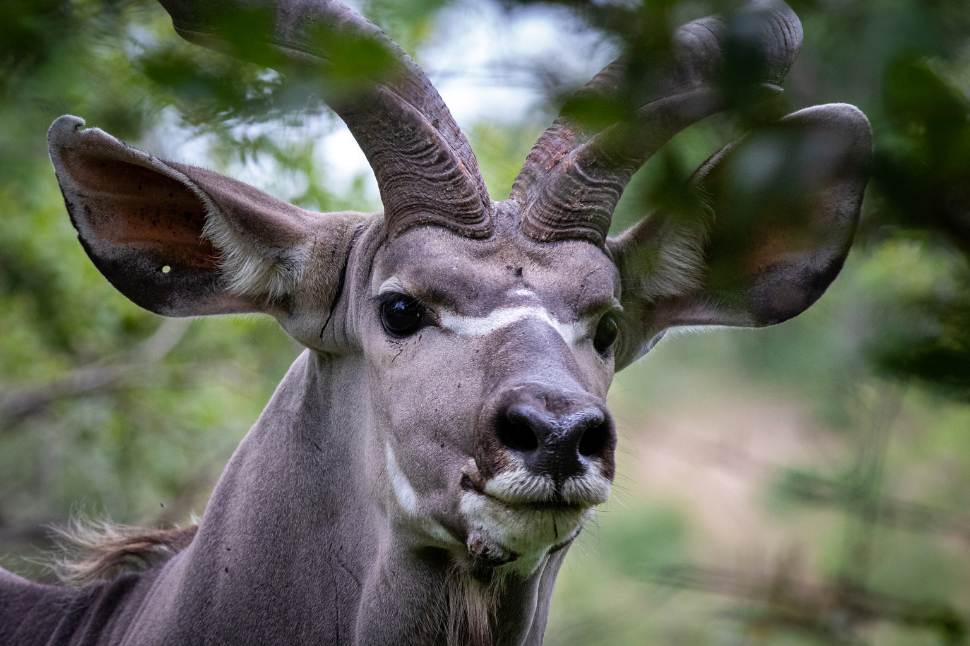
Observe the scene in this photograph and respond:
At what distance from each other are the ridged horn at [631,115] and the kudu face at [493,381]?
0.42ft

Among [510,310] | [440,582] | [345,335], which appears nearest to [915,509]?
[510,310]

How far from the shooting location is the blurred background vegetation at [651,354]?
1.31 meters

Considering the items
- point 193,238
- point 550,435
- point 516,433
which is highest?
point 550,435

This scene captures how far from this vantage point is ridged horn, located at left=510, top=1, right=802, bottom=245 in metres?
1.26

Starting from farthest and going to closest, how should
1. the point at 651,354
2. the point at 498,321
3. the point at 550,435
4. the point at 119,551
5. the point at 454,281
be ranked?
the point at 651,354 < the point at 119,551 < the point at 454,281 < the point at 498,321 < the point at 550,435

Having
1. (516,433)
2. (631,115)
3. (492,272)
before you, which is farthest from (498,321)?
(631,115)

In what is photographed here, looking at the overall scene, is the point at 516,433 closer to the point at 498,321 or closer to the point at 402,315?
the point at 498,321

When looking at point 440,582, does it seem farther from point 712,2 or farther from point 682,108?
point 712,2

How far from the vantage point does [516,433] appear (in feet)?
8.92

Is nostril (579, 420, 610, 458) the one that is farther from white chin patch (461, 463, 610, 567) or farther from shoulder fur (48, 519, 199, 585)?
shoulder fur (48, 519, 199, 585)

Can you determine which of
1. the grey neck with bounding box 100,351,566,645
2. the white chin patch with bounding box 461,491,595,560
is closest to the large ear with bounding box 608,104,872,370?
the white chin patch with bounding box 461,491,595,560

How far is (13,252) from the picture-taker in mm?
8867

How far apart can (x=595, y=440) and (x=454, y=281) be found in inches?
32.5

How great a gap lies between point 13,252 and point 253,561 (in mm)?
6732
